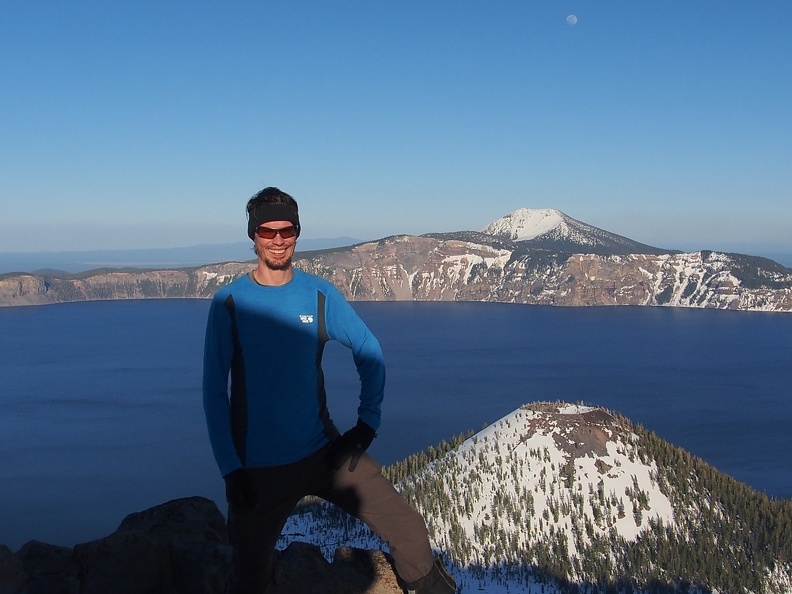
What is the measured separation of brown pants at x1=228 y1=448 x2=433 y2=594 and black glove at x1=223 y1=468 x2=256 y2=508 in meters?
0.08

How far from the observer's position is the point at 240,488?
6.46 m

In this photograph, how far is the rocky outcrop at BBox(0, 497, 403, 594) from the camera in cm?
842

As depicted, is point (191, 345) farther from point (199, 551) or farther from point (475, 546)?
point (199, 551)

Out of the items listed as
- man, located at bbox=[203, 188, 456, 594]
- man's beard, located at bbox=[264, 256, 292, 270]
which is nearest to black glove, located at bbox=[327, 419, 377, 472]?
man, located at bbox=[203, 188, 456, 594]

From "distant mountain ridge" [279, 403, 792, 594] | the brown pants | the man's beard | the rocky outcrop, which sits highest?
the man's beard

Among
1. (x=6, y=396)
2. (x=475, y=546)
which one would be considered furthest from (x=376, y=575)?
(x=6, y=396)

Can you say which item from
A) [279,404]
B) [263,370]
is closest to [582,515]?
[279,404]

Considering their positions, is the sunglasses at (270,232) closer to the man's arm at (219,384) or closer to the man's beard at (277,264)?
the man's beard at (277,264)

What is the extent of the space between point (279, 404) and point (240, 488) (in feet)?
2.76

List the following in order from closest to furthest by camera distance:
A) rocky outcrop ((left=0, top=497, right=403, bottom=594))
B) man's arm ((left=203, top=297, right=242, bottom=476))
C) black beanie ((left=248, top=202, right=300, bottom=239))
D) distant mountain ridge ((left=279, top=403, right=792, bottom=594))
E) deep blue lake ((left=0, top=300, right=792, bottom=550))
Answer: man's arm ((left=203, top=297, right=242, bottom=476)) → black beanie ((left=248, top=202, right=300, bottom=239)) → rocky outcrop ((left=0, top=497, right=403, bottom=594)) → distant mountain ridge ((left=279, top=403, right=792, bottom=594)) → deep blue lake ((left=0, top=300, right=792, bottom=550))

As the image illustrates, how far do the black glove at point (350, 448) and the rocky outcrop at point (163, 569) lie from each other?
248cm

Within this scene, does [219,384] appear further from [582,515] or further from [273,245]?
[582,515]

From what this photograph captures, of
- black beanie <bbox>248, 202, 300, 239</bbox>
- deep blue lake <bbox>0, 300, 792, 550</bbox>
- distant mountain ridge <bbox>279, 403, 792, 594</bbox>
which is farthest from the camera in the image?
deep blue lake <bbox>0, 300, 792, 550</bbox>

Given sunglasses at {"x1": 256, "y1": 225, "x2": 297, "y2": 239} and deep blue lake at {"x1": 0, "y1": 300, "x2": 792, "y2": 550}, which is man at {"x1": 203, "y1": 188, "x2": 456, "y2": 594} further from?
→ deep blue lake at {"x1": 0, "y1": 300, "x2": 792, "y2": 550}
